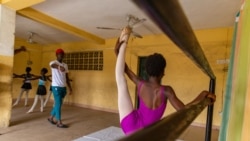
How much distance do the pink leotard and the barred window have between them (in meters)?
4.96

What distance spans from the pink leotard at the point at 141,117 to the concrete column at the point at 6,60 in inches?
124

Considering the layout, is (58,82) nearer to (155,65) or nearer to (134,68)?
(134,68)

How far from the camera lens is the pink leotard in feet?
3.67

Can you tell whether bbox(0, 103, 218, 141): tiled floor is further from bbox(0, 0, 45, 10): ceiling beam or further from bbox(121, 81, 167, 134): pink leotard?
bbox(0, 0, 45, 10): ceiling beam

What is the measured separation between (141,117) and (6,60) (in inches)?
128

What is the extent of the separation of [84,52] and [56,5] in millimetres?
2946

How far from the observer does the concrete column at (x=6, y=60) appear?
3277 millimetres

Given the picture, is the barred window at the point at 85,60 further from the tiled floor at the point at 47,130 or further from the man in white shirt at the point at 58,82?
the man in white shirt at the point at 58,82

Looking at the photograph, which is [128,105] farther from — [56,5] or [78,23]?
[78,23]

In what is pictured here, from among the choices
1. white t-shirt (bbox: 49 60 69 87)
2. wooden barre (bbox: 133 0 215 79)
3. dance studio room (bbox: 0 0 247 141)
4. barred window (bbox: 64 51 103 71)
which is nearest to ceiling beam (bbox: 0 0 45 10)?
dance studio room (bbox: 0 0 247 141)

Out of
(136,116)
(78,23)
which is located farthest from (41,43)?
(136,116)

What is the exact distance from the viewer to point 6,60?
337cm

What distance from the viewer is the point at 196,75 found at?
446cm

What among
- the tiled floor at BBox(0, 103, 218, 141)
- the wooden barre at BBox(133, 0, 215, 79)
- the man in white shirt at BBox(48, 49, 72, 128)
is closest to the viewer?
the wooden barre at BBox(133, 0, 215, 79)
